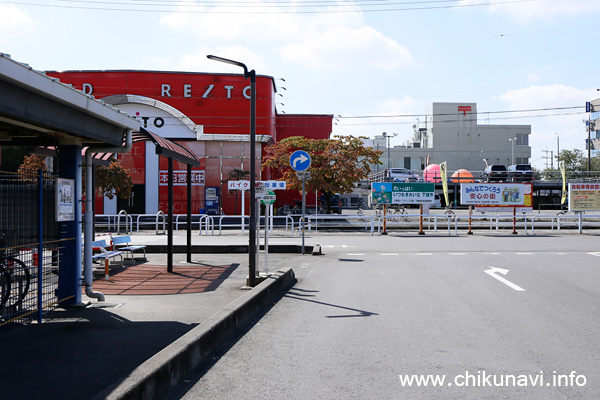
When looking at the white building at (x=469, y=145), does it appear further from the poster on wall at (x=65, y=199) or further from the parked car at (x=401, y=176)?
the poster on wall at (x=65, y=199)

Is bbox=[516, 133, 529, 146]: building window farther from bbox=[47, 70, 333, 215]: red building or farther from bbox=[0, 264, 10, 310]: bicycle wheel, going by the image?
bbox=[0, 264, 10, 310]: bicycle wheel

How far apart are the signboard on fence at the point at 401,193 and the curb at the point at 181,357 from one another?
20.9 metres

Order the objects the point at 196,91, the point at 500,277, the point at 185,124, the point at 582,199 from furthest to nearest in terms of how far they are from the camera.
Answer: the point at 196,91
the point at 185,124
the point at 582,199
the point at 500,277

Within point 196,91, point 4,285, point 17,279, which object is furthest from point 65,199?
point 196,91

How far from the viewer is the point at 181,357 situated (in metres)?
5.57

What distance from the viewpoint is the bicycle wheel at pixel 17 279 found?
294 inches

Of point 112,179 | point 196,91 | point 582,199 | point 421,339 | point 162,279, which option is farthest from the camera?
point 196,91

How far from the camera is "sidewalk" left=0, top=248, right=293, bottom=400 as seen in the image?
491cm

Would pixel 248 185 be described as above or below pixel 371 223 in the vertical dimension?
above

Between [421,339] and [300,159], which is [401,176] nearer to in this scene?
[300,159]

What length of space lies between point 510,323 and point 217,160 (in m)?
37.3

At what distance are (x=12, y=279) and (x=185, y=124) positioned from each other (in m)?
36.9

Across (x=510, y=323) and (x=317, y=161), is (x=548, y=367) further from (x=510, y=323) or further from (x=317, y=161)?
(x=317, y=161)

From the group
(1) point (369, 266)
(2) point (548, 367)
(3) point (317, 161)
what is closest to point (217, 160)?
(3) point (317, 161)
